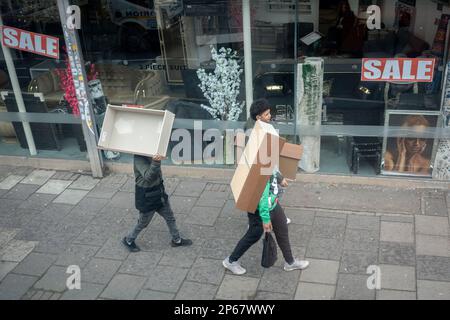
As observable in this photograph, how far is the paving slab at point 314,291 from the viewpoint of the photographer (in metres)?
4.82

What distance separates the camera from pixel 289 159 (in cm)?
504

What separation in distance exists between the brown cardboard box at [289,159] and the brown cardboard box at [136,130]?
1.14 m

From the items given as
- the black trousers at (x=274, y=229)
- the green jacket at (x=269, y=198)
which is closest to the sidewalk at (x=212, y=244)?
the black trousers at (x=274, y=229)

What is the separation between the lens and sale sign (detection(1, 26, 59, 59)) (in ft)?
23.0

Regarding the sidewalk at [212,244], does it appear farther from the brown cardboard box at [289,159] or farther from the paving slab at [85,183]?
the brown cardboard box at [289,159]

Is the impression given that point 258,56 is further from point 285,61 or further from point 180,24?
point 180,24

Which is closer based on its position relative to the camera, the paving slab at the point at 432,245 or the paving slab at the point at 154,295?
Answer: the paving slab at the point at 154,295

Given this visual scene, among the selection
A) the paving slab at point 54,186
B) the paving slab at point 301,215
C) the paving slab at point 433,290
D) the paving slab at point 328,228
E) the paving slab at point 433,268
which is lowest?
the paving slab at point 433,290

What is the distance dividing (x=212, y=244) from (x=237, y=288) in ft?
2.62

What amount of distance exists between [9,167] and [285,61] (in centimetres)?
445

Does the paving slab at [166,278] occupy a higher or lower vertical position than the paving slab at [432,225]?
lower

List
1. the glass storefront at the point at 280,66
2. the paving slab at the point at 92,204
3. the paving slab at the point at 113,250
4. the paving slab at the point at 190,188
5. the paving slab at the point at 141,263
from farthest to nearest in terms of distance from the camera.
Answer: the paving slab at the point at 190,188 → the paving slab at the point at 92,204 → the glass storefront at the point at 280,66 → the paving slab at the point at 113,250 → the paving slab at the point at 141,263

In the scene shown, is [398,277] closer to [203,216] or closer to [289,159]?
[289,159]
